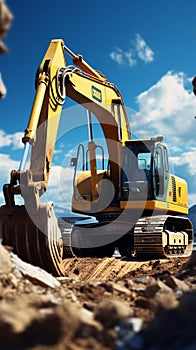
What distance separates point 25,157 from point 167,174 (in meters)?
5.19

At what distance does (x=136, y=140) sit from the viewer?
11.7 meters

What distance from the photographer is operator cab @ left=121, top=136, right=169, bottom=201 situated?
1136 centimetres

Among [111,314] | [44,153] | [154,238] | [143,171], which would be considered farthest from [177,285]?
[143,171]

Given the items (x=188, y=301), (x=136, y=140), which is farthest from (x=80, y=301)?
(x=136, y=140)

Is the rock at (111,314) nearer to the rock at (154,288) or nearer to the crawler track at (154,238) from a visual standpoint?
the rock at (154,288)

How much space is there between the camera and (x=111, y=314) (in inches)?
117

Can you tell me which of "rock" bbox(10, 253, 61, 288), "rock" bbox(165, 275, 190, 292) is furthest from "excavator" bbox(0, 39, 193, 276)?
"rock" bbox(165, 275, 190, 292)

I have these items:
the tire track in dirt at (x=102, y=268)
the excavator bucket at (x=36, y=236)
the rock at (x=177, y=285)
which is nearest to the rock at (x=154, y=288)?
the rock at (x=177, y=285)

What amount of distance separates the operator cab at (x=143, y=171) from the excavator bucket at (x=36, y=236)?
162 inches

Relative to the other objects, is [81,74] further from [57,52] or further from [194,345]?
[194,345]

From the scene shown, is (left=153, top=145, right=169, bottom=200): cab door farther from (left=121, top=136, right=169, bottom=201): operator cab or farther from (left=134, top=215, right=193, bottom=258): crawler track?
(left=134, top=215, right=193, bottom=258): crawler track

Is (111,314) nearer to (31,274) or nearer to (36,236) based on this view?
(31,274)

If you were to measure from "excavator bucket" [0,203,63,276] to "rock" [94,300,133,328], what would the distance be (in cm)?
421

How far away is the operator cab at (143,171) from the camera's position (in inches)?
447
